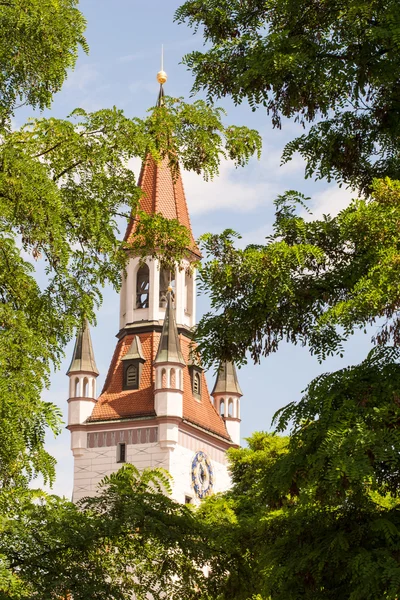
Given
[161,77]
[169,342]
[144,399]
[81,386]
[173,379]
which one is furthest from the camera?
[161,77]

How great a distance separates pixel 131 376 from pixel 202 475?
5.89m

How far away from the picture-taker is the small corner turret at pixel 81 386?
6397 cm

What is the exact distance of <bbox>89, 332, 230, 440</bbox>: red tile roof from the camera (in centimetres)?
6425

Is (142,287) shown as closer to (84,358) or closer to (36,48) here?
(84,358)

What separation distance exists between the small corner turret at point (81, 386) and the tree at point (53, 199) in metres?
51.7

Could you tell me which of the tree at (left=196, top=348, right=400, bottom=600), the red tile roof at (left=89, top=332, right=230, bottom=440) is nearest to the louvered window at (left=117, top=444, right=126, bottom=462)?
the red tile roof at (left=89, top=332, right=230, bottom=440)

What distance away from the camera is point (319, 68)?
38.0 feet

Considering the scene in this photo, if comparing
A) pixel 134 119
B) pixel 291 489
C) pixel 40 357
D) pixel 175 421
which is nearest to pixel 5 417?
pixel 40 357

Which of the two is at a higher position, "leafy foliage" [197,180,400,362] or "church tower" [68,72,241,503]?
"church tower" [68,72,241,503]

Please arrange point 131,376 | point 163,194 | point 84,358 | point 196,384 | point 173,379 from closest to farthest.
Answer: point 173,379
point 84,358
point 131,376
point 196,384
point 163,194

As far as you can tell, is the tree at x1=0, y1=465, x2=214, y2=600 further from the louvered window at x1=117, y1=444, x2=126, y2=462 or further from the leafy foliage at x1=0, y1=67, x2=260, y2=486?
the louvered window at x1=117, y1=444, x2=126, y2=462

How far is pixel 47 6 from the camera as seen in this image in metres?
11.4

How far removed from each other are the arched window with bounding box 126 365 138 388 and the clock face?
455cm

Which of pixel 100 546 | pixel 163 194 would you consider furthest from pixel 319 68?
pixel 163 194
